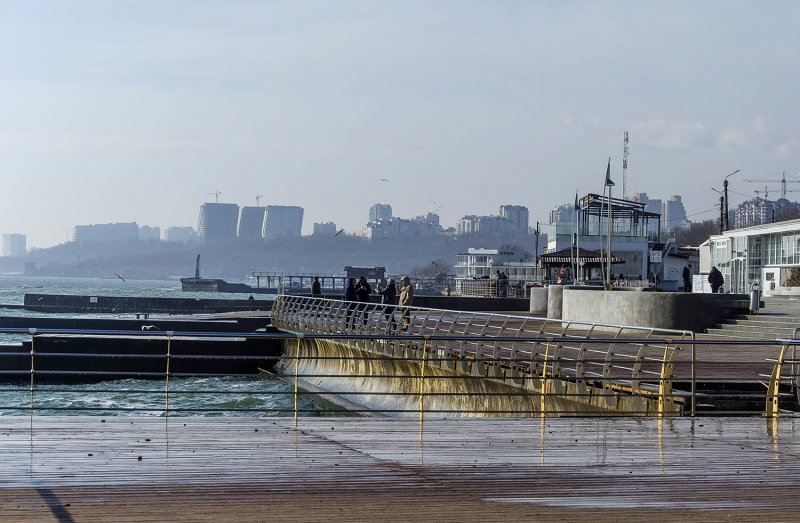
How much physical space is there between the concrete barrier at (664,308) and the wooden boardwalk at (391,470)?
1646cm

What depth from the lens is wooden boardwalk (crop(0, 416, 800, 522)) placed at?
8.59m

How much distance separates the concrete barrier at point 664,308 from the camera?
99.4 feet

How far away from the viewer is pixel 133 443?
11.4 metres

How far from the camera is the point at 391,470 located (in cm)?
1030

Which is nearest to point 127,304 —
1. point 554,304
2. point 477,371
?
point 554,304

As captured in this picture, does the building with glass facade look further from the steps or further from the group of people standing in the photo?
the steps

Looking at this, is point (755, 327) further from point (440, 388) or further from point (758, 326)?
point (440, 388)

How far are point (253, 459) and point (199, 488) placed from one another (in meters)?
1.52

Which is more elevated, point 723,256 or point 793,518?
point 723,256

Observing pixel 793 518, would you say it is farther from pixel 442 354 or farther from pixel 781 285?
pixel 781 285

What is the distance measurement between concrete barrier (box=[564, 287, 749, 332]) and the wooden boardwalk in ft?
54.0

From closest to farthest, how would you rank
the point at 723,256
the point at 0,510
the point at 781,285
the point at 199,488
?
the point at 0,510 → the point at 199,488 → the point at 781,285 → the point at 723,256

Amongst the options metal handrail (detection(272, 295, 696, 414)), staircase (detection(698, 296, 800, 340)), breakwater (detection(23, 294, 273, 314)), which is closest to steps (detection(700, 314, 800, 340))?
staircase (detection(698, 296, 800, 340))

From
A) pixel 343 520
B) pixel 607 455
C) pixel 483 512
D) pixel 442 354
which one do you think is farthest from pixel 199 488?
pixel 442 354
